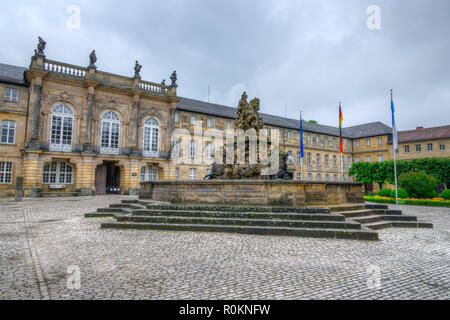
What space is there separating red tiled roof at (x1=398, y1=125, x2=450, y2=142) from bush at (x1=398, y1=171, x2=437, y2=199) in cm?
2999

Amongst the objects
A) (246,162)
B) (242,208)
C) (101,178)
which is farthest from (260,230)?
(101,178)

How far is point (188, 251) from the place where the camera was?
18.8 feet

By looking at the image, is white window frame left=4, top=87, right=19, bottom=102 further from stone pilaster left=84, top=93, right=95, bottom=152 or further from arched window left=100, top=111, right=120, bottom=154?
arched window left=100, top=111, right=120, bottom=154

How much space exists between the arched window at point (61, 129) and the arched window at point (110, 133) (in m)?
3.29

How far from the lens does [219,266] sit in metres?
4.73

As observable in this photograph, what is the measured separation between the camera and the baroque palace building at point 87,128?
2555 cm

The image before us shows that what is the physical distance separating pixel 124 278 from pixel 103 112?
29658mm

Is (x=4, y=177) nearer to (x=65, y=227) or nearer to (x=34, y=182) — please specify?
(x=34, y=182)

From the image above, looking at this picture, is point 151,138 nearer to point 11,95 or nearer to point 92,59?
point 92,59

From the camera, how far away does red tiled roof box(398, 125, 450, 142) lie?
43028 mm

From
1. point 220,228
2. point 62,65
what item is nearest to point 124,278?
point 220,228

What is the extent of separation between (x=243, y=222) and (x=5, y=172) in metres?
28.1

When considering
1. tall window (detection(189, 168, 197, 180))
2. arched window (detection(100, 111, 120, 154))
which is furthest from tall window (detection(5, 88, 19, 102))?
tall window (detection(189, 168, 197, 180))

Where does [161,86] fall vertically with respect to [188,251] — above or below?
above
